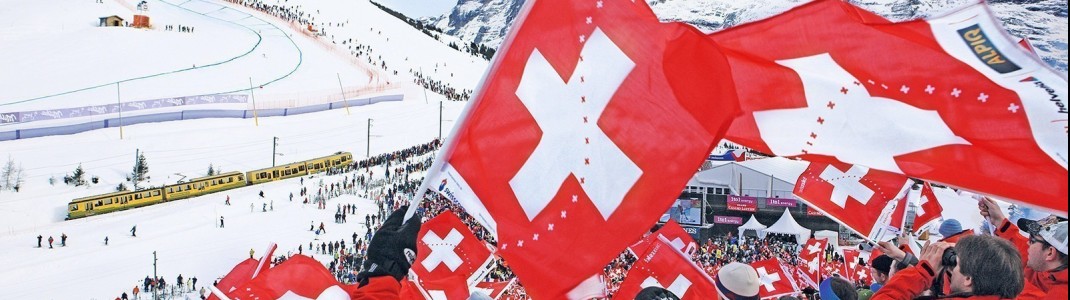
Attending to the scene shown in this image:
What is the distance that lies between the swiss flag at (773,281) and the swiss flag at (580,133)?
11.6ft

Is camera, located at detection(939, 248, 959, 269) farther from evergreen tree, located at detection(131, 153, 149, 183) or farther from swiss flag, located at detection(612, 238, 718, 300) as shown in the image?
evergreen tree, located at detection(131, 153, 149, 183)

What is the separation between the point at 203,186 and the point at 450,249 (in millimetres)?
26788

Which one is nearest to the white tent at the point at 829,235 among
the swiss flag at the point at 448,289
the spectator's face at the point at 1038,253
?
the swiss flag at the point at 448,289

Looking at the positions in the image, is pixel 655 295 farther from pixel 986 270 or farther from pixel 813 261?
pixel 813 261

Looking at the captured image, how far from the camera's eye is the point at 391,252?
3.57 meters

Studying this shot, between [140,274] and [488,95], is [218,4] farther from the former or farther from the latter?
[488,95]

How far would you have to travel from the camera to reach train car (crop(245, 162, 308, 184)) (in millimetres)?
33969

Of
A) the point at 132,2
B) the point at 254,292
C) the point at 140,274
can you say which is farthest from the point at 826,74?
the point at 132,2

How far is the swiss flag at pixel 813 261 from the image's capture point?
9.09 m

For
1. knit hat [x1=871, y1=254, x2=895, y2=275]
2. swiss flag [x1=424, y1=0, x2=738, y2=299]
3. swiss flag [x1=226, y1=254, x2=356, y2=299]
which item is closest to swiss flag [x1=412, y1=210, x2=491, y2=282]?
swiss flag [x1=226, y1=254, x2=356, y2=299]

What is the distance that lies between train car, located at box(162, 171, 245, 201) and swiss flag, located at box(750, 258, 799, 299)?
26415mm

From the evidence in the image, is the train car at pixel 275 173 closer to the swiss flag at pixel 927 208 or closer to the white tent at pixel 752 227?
the white tent at pixel 752 227

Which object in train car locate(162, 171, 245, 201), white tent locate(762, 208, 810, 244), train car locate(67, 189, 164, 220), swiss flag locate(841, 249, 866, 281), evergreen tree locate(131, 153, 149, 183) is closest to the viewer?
swiss flag locate(841, 249, 866, 281)

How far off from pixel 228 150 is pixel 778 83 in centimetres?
3964
